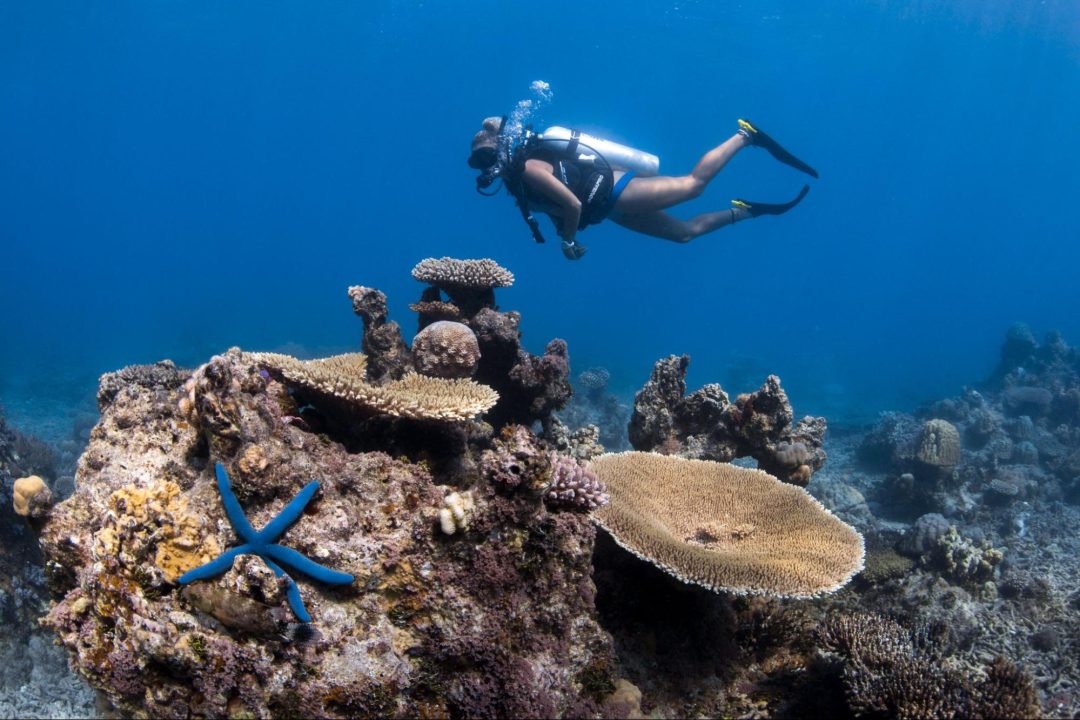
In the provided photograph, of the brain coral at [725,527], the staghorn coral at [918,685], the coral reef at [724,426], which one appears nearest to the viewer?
the staghorn coral at [918,685]

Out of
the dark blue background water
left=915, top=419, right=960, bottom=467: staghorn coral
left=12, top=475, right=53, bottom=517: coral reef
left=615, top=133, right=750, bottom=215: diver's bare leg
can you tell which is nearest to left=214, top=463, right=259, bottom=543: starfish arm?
left=12, top=475, right=53, bottom=517: coral reef

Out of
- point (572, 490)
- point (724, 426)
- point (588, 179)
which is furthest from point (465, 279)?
point (588, 179)

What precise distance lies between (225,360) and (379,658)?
196 centimetres

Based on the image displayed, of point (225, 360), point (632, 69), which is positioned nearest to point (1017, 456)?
point (225, 360)

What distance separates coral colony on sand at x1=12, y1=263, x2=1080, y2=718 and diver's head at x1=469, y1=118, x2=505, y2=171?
370 cm

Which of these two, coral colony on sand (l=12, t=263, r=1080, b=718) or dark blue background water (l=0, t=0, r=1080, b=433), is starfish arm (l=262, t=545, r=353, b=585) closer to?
coral colony on sand (l=12, t=263, r=1080, b=718)

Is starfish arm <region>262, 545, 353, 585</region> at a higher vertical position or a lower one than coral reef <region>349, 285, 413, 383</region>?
lower

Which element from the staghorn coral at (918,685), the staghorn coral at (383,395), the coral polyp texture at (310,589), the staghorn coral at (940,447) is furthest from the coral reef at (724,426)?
the staghorn coral at (940,447)

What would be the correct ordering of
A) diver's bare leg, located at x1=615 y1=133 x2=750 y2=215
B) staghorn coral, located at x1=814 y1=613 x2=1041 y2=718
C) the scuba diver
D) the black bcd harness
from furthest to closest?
diver's bare leg, located at x1=615 y1=133 x2=750 y2=215 → the black bcd harness → the scuba diver → staghorn coral, located at x1=814 y1=613 x2=1041 y2=718

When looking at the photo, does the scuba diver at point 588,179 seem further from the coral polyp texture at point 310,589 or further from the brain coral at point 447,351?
the coral polyp texture at point 310,589

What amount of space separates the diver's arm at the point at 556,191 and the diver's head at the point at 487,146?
24.5 inches

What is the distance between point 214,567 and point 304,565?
0.44 metres

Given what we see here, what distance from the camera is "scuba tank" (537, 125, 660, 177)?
33.0 ft

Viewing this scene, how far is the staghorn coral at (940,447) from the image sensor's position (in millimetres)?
12531
